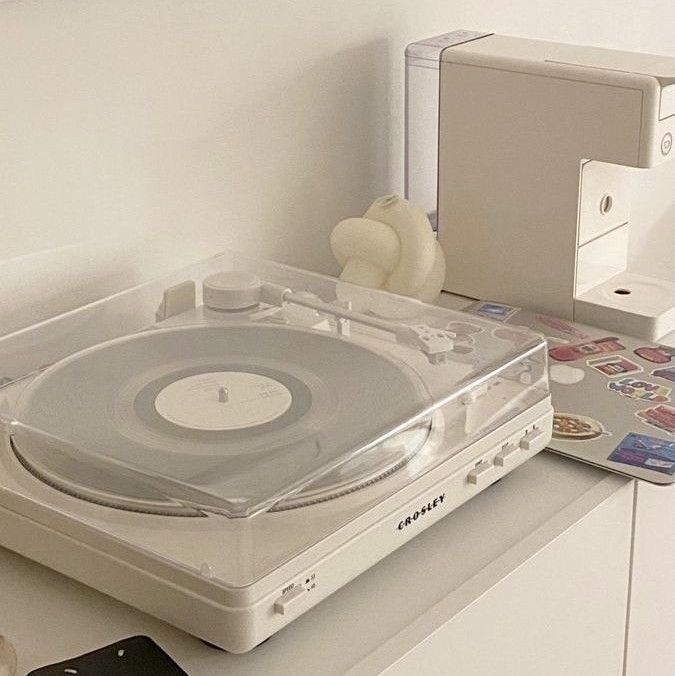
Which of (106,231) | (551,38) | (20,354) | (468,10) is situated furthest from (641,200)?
(20,354)

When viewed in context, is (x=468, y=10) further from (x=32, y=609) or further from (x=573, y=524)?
(x=32, y=609)

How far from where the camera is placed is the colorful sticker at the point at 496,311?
1.44 meters

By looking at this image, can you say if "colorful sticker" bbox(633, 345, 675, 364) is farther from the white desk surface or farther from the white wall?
the white wall

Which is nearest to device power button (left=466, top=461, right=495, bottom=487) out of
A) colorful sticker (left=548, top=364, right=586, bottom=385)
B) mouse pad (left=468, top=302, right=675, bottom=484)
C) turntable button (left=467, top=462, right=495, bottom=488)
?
turntable button (left=467, top=462, right=495, bottom=488)

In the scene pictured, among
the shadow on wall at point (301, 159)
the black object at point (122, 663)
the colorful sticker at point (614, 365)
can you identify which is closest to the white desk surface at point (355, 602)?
the black object at point (122, 663)

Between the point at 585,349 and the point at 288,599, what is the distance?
60 cm

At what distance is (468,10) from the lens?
1.66 m

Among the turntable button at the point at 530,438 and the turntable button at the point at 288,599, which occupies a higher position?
the turntable button at the point at 530,438

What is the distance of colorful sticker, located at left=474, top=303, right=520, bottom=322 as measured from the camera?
1.44m

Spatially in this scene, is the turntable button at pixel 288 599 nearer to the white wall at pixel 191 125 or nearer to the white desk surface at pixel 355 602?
the white desk surface at pixel 355 602

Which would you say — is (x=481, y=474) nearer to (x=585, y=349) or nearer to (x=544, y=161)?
(x=585, y=349)

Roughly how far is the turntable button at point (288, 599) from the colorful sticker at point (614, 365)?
53 centimetres

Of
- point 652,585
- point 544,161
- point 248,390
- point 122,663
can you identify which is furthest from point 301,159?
point 122,663

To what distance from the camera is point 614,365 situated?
132 cm
